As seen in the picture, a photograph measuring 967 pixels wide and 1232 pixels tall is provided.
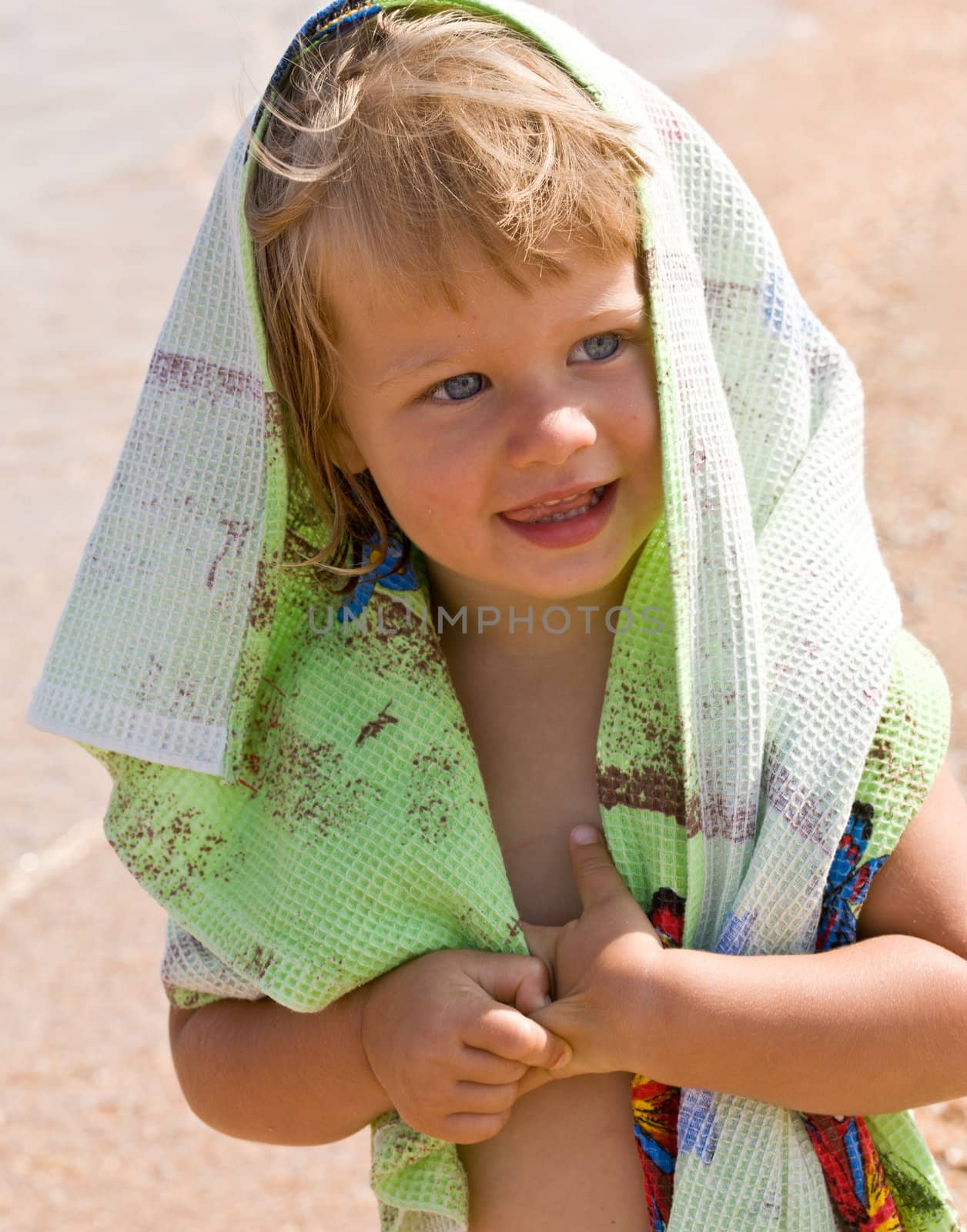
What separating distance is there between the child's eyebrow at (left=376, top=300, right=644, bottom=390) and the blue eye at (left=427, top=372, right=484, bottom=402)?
0.03m

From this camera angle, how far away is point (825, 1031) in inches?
60.6

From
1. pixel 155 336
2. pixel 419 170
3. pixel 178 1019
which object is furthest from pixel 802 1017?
pixel 155 336

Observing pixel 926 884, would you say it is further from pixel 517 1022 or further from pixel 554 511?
pixel 554 511

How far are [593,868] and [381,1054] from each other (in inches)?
12.4

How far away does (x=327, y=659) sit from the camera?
1.91m

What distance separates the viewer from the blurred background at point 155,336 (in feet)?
9.77

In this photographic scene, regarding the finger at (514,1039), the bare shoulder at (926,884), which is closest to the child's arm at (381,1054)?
the finger at (514,1039)

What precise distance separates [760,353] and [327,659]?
66 cm

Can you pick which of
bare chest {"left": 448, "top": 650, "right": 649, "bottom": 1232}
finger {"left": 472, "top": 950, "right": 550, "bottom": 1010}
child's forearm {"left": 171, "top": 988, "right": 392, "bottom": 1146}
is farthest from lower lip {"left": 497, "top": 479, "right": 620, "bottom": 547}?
child's forearm {"left": 171, "top": 988, "right": 392, "bottom": 1146}

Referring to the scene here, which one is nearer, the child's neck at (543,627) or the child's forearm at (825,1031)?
the child's forearm at (825,1031)

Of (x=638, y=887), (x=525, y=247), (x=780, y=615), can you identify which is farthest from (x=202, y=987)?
(x=525, y=247)

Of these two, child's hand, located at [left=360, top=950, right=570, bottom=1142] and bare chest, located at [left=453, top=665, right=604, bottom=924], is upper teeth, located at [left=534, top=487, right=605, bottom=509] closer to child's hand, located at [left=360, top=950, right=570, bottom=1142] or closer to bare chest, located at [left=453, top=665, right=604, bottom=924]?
bare chest, located at [left=453, top=665, right=604, bottom=924]

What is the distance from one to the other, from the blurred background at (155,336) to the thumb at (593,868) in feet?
3.46

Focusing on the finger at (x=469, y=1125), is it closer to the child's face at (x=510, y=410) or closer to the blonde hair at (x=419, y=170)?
the child's face at (x=510, y=410)
